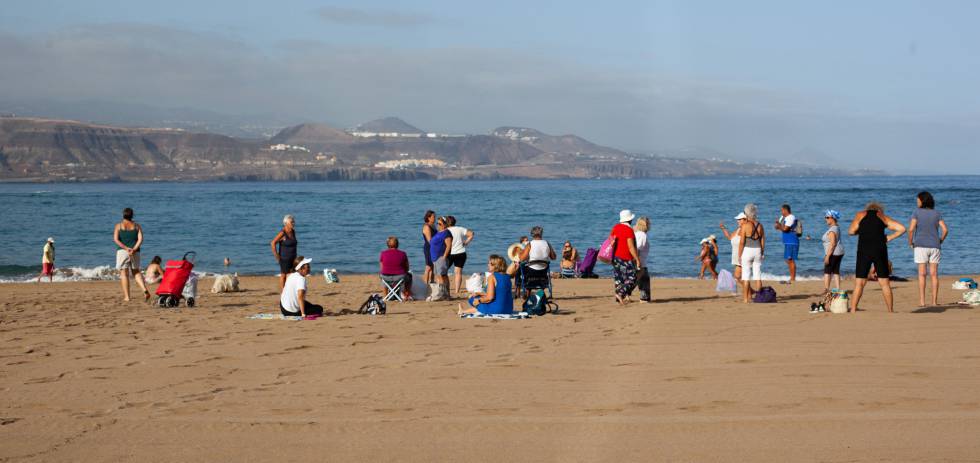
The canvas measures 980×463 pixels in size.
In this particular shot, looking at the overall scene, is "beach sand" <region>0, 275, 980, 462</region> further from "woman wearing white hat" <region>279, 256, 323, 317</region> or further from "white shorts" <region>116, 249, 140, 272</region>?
"white shorts" <region>116, 249, 140, 272</region>

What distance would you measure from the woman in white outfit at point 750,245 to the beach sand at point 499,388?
1219 mm

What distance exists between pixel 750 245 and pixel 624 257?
1.67 metres

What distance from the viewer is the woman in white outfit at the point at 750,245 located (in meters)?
12.2

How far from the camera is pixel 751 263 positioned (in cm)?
1254

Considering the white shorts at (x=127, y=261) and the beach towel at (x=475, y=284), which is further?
the beach towel at (x=475, y=284)

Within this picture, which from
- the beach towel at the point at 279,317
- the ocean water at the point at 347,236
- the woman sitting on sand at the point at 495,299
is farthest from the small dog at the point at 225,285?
the ocean water at the point at 347,236

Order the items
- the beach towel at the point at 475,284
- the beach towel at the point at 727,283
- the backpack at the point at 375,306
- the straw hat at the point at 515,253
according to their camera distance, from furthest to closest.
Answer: the beach towel at the point at 727,283 → the straw hat at the point at 515,253 → the beach towel at the point at 475,284 → the backpack at the point at 375,306

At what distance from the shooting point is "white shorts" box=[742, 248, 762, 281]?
488 inches

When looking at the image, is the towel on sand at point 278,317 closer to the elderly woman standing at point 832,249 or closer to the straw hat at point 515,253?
the straw hat at point 515,253

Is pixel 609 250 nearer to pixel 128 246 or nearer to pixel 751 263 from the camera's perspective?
pixel 751 263

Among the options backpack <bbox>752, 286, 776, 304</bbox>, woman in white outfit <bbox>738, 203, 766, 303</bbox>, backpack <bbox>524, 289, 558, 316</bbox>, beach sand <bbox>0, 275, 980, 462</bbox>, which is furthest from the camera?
backpack <bbox>752, 286, 776, 304</bbox>

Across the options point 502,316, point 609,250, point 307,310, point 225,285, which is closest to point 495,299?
point 502,316

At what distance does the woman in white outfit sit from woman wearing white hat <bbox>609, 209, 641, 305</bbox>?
4.61 ft

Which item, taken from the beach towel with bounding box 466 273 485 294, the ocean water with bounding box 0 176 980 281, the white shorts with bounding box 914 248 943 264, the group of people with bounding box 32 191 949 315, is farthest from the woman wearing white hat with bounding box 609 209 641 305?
the ocean water with bounding box 0 176 980 281
